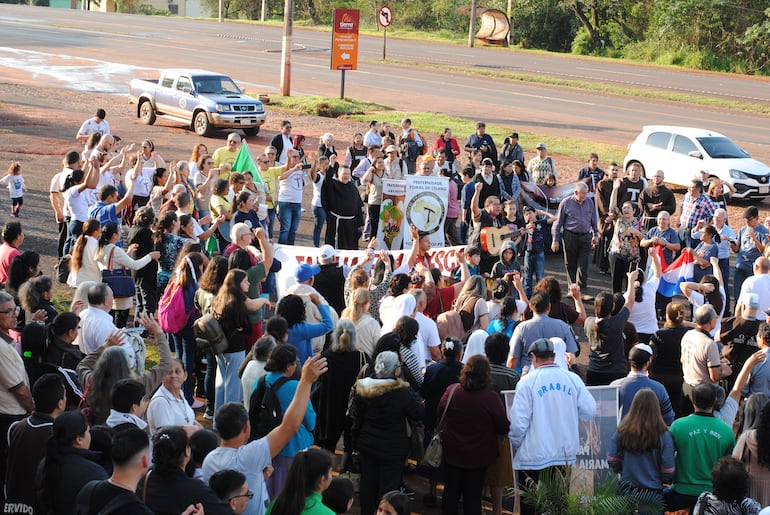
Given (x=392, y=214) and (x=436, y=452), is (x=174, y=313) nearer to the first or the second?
(x=436, y=452)

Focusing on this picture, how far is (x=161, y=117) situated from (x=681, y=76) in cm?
2829

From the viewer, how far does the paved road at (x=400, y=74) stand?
112 ft

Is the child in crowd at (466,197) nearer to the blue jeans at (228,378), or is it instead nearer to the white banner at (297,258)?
the white banner at (297,258)

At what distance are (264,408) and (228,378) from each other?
6.19 feet

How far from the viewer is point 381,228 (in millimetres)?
16328

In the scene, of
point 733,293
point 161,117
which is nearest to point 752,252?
point 733,293

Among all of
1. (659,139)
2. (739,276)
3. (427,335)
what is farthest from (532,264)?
(659,139)

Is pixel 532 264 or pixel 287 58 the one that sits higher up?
pixel 287 58

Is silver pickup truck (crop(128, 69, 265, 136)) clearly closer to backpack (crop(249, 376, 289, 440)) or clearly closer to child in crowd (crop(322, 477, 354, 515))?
backpack (crop(249, 376, 289, 440))

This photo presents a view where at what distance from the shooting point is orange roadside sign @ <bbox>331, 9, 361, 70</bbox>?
34.0 metres

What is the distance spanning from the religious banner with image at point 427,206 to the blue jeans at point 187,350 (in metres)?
6.27

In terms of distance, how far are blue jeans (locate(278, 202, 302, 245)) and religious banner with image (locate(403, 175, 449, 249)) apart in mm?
2000

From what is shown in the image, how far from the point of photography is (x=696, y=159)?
23391 millimetres

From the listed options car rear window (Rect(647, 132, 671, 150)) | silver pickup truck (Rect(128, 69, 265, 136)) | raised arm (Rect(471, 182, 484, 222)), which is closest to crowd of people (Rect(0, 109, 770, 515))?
raised arm (Rect(471, 182, 484, 222))
